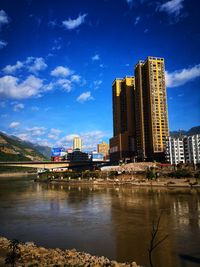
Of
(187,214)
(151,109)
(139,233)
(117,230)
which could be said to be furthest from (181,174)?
(139,233)

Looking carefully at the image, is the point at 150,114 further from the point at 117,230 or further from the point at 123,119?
the point at 117,230

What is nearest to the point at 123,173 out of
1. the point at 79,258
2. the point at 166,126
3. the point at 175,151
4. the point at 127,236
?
the point at 175,151

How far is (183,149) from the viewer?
10844 centimetres

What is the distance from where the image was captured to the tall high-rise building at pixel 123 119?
13438 centimetres

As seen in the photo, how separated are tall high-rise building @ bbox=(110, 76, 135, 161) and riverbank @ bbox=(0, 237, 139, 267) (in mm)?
114172

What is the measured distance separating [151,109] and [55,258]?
101m

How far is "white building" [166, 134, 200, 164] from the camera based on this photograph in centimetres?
10356

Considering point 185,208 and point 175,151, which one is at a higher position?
point 175,151

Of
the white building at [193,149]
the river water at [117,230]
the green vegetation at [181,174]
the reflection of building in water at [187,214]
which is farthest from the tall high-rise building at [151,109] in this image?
the river water at [117,230]

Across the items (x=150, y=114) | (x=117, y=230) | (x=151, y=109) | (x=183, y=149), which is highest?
(x=151, y=109)

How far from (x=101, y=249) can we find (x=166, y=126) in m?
100.0

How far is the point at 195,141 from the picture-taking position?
340ft

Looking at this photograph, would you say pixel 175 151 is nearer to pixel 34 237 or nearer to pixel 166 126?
pixel 166 126

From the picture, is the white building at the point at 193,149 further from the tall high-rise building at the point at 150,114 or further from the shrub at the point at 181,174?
the shrub at the point at 181,174
